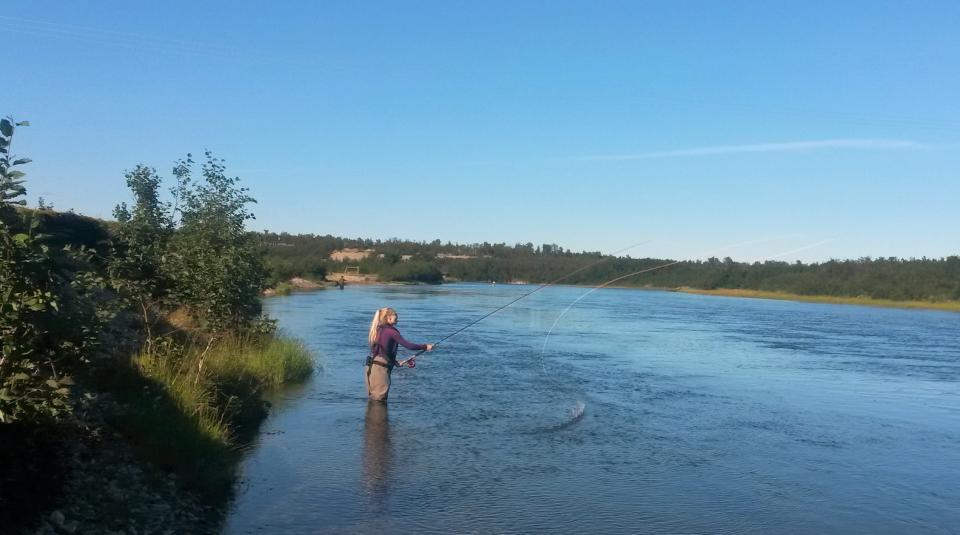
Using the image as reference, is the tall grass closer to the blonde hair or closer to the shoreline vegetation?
the blonde hair

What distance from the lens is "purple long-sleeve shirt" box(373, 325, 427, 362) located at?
12812 millimetres

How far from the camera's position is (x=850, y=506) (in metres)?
9.12

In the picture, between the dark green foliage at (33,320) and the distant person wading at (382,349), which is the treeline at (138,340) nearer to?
the dark green foliage at (33,320)

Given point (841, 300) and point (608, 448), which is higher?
point (841, 300)

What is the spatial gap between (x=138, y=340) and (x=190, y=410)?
305 cm

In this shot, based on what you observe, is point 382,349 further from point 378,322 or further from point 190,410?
point 190,410

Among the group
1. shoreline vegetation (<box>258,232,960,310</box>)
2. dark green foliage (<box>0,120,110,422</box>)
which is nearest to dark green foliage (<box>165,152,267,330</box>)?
dark green foliage (<box>0,120,110,422</box>)

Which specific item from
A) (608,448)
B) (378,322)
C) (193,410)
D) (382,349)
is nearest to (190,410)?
(193,410)

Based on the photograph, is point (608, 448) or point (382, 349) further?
point (382, 349)

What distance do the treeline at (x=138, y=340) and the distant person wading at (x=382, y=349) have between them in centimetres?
184

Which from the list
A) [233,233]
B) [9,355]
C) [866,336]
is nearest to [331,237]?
[866,336]

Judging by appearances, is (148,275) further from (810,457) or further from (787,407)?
(787,407)

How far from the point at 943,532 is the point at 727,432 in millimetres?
4611

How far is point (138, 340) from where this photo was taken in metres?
11.6
